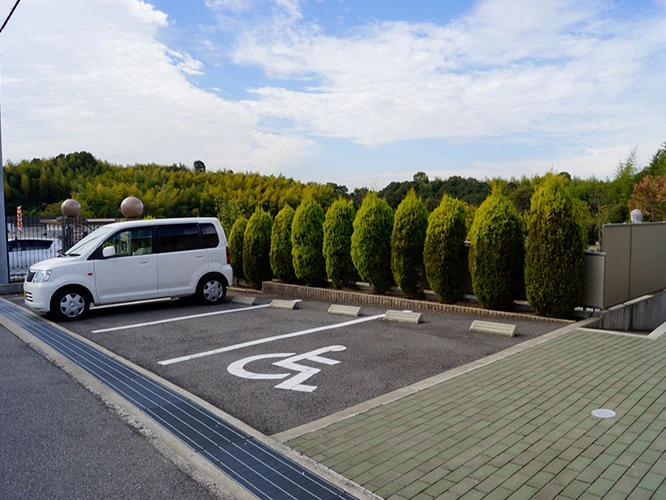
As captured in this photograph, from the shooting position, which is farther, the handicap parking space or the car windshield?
the car windshield

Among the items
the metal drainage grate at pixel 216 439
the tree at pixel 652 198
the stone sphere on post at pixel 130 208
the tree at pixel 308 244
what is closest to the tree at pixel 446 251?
the tree at pixel 308 244

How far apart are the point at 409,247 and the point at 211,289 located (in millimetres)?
4513

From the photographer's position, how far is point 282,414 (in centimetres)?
501

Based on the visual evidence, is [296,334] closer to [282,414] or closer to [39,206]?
[282,414]

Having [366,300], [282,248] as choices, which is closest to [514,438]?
[366,300]

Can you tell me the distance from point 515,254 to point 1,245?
47.9 feet

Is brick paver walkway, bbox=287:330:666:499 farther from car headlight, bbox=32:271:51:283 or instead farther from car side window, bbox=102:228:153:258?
car headlight, bbox=32:271:51:283

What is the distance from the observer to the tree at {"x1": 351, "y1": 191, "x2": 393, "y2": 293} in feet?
38.7

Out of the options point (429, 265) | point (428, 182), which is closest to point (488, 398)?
point (429, 265)

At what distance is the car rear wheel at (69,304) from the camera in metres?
10.1

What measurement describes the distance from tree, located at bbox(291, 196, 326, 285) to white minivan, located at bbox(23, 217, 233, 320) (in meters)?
1.96

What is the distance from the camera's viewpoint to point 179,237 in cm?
1154

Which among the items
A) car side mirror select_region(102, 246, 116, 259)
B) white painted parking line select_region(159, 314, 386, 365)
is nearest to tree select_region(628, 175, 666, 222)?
white painted parking line select_region(159, 314, 386, 365)

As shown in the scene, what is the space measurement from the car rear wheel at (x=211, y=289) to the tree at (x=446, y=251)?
4667 millimetres
